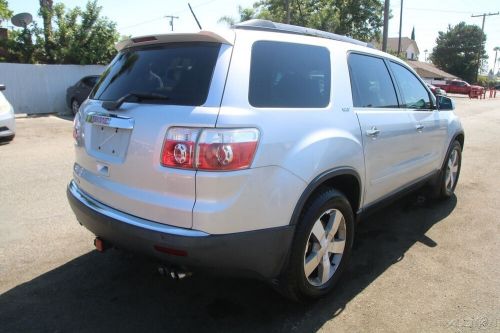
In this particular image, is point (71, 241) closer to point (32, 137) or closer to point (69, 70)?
point (32, 137)

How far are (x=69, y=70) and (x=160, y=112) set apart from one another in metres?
16.3

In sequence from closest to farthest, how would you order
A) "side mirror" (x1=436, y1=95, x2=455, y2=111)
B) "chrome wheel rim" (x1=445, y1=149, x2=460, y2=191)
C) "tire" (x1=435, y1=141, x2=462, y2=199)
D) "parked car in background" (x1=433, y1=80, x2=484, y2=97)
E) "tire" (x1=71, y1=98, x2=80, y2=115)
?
"side mirror" (x1=436, y1=95, x2=455, y2=111), "tire" (x1=435, y1=141, x2=462, y2=199), "chrome wheel rim" (x1=445, y1=149, x2=460, y2=191), "tire" (x1=71, y1=98, x2=80, y2=115), "parked car in background" (x1=433, y1=80, x2=484, y2=97)

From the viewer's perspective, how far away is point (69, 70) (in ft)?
55.5

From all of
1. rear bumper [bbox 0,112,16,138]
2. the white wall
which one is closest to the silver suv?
rear bumper [bbox 0,112,16,138]

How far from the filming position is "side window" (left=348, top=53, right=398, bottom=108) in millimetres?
3428

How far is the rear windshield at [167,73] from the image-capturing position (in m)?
2.54

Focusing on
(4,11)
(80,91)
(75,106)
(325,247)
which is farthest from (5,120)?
(4,11)

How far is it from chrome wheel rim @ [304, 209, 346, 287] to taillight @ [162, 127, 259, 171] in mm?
841

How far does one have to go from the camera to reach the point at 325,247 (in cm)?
309

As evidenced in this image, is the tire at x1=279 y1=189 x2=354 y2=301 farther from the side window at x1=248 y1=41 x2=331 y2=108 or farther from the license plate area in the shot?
the license plate area

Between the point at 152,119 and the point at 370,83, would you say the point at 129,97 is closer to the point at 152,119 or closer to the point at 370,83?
the point at 152,119

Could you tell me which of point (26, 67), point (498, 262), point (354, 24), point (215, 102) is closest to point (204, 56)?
point (215, 102)

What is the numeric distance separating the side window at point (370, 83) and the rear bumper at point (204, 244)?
4.66 ft

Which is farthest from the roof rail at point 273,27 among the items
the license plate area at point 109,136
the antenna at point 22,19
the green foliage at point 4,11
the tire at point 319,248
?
the green foliage at point 4,11
